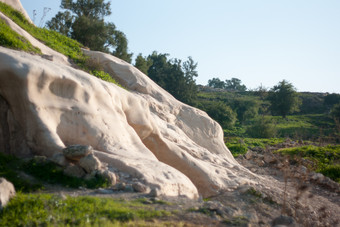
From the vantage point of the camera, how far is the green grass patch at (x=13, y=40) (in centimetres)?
877

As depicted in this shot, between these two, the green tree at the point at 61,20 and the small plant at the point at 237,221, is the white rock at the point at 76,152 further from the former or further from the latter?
the green tree at the point at 61,20

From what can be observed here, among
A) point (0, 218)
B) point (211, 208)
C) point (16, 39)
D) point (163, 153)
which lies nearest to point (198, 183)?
point (163, 153)

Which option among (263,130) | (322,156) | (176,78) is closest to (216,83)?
(176,78)

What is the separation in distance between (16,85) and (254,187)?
234 inches

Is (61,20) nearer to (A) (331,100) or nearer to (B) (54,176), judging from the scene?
(B) (54,176)

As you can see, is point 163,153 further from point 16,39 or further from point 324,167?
point 324,167

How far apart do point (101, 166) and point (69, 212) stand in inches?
67.5

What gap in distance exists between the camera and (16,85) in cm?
591

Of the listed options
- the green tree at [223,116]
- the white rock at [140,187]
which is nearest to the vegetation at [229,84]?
the green tree at [223,116]

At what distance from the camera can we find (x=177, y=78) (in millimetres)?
36781

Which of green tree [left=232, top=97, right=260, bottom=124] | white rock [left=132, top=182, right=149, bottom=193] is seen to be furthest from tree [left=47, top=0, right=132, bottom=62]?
white rock [left=132, top=182, right=149, bottom=193]

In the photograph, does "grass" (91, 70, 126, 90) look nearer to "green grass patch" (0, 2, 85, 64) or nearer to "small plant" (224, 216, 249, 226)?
"green grass patch" (0, 2, 85, 64)

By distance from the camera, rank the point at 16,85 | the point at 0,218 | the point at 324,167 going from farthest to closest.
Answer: the point at 324,167 → the point at 16,85 → the point at 0,218

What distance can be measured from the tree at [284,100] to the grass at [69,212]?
1497 inches
